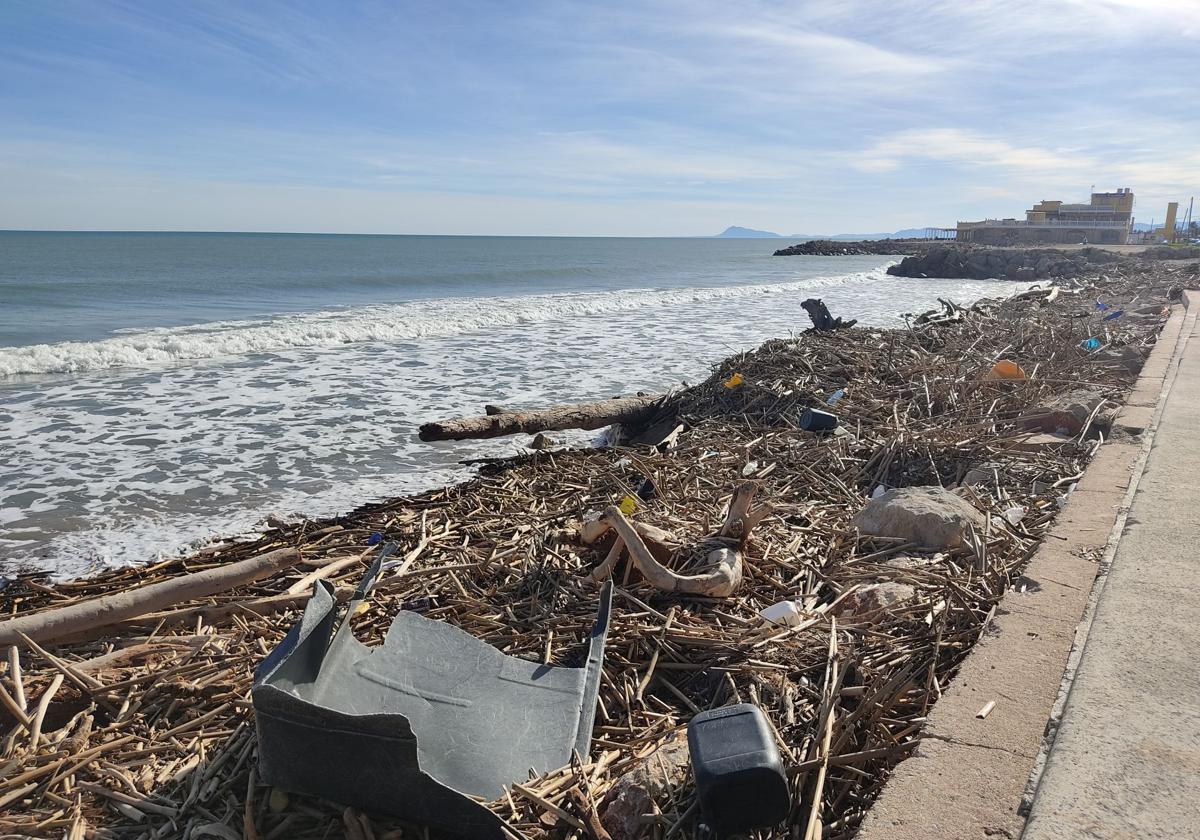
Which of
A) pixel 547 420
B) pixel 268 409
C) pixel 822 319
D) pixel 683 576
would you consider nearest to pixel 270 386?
pixel 268 409

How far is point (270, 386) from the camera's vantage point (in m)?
12.6

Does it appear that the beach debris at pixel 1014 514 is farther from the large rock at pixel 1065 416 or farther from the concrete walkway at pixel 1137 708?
the large rock at pixel 1065 416

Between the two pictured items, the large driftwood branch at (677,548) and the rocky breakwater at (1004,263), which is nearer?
the large driftwood branch at (677,548)

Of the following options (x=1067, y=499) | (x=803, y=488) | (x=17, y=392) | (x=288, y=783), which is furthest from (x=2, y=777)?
(x=17, y=392)

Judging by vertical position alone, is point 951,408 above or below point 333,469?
above

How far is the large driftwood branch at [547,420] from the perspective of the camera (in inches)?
272

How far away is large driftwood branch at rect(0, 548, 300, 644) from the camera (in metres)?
3.56

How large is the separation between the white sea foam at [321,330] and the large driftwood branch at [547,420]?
420 inches

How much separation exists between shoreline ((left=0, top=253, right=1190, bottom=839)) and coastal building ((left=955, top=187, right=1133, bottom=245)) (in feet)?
231

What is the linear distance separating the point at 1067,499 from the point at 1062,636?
74.7 inches

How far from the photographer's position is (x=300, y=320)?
918 inches

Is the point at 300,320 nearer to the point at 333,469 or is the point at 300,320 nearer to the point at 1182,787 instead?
the point at 333,469

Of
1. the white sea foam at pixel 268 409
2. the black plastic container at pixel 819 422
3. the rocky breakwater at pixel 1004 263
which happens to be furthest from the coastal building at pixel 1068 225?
the black plastic container at pixel 819 422

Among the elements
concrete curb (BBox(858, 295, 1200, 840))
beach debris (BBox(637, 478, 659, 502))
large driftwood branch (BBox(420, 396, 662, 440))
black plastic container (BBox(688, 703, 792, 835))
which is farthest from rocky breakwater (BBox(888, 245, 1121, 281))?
black plastic container (BBox(688, 703, 792, 835))
